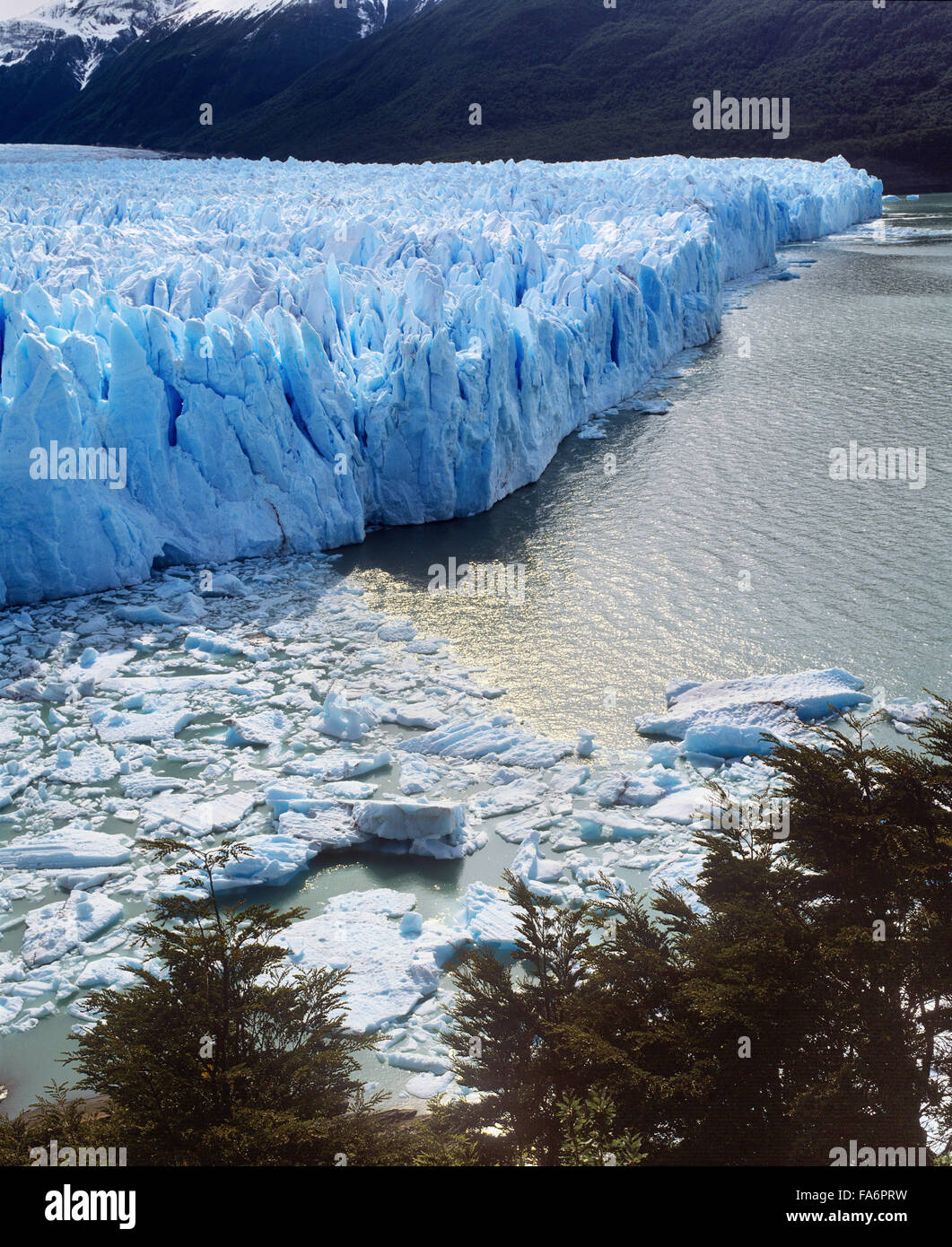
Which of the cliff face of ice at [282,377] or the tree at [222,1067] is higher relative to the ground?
the cliff face of ice at [282,377]

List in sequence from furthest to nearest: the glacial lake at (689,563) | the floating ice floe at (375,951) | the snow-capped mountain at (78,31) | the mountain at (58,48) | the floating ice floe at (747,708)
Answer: the snow-capped mountain at (78,31), the mountain at (58,48), the glacial lake at (689,563), the floating ice floe at (747,708), the floating ice floe at (375,951)

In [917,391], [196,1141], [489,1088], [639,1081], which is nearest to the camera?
[196,1141]

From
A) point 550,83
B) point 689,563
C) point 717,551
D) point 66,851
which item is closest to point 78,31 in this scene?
point 550,83

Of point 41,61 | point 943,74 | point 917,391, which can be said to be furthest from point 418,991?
point 41,61

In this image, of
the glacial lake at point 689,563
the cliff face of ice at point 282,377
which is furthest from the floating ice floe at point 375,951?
the cliff face of ice at point 282,377

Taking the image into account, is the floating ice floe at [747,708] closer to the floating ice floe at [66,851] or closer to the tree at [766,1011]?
the tree at [766,1011]

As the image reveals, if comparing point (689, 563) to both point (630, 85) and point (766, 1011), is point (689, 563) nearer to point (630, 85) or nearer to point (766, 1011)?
point (766, 1011)
